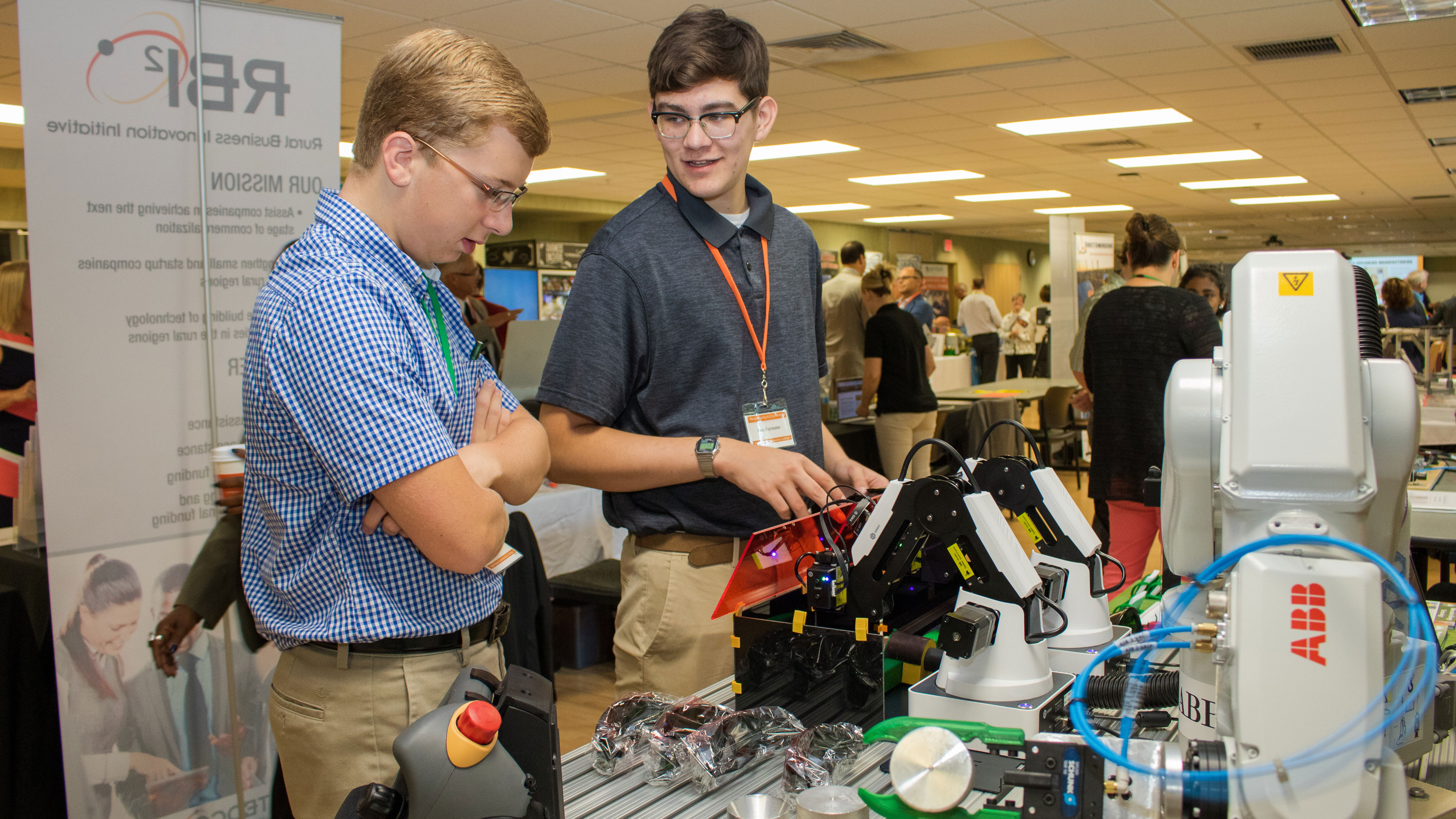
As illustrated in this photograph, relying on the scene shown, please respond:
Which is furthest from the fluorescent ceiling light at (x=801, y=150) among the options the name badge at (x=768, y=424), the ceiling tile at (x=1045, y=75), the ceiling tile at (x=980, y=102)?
the name badge at (x=768, y=424)

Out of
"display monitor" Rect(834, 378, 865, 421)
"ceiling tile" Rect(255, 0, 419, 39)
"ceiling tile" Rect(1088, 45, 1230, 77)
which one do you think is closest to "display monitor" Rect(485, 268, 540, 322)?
"display monitor" Rect(834, 378, 865, 421)

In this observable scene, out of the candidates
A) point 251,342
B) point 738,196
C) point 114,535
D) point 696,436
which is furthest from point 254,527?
point 114,535

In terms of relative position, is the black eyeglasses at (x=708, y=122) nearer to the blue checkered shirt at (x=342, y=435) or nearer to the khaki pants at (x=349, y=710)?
the blue checkered shirt at (x=342, y=435)

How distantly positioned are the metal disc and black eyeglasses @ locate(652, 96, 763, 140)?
0.98 metres

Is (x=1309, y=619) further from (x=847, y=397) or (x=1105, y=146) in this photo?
(x=1105, y=146)

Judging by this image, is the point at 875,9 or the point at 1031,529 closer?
the point at 1031,529

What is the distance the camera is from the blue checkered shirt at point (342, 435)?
1.00 metres

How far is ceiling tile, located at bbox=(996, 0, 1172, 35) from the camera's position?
15.7ft

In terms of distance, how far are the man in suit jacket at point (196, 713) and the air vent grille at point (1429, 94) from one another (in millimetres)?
7601

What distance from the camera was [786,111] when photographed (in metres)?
7.18

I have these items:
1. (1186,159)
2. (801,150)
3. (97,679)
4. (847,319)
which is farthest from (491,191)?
(1186,159)

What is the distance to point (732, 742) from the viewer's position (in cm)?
110

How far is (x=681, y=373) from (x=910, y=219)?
15040 mm

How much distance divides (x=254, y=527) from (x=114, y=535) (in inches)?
52.1
